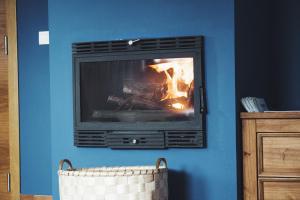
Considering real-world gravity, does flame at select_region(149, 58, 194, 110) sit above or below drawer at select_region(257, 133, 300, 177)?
above

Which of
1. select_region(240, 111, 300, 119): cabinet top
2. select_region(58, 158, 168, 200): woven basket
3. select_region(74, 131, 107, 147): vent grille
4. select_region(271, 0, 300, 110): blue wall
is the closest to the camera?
select_region(58, 158, 168, 200): woven basket

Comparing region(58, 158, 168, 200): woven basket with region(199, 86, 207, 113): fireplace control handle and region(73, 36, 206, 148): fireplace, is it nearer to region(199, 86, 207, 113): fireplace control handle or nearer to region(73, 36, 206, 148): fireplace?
region(73, 36, 206, 148): fireplace

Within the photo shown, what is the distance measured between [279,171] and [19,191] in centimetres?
198

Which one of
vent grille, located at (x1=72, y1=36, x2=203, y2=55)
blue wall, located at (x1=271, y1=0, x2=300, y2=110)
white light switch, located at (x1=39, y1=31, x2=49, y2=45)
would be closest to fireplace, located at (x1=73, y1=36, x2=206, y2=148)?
vent grille, located at (x1=72, y1=36, x2=203, y2=55)

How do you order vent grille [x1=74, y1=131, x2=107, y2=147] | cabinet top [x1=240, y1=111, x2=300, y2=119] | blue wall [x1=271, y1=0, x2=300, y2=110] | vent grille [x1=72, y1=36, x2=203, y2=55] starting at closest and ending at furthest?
cabinet top [x1=240, y1=111, x2=300, y2=119] → vent grille [x1=72, y1=36, x2=203, y2=55] → vent grille [x1=74, y1=131, x2=107, y2=147] → blue wall [x1=271, y1=0, x2=300, y2=110]

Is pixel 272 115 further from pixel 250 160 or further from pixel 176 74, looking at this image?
pixel 176 74

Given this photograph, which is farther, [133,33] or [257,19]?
[257,19]

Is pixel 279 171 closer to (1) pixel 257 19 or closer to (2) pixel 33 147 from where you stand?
(1) pixel 257 19

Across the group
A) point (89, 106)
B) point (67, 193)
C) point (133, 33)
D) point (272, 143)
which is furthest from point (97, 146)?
point (272, 143)

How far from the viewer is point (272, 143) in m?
3.16

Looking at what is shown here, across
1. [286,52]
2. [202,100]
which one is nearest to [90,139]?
[202,100]

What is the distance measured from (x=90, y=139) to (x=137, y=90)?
16.2 inches

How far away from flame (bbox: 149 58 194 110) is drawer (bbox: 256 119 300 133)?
17.5 inches

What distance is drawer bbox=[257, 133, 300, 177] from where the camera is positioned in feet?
10.3
